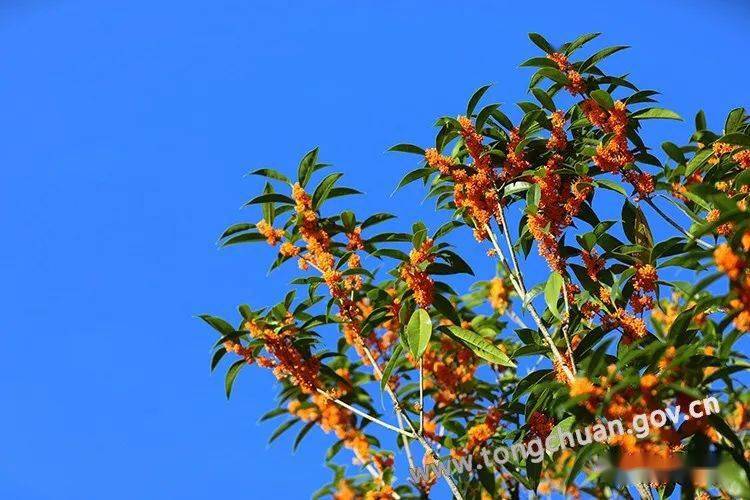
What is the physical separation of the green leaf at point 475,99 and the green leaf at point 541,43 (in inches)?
12.5

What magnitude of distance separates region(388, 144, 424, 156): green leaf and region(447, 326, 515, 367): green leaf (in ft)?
2.59

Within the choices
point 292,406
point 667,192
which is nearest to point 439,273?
point 667,192

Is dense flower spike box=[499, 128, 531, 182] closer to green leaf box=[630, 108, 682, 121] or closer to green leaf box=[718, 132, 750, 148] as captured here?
green leaf box=[630, 108, 682, 121]

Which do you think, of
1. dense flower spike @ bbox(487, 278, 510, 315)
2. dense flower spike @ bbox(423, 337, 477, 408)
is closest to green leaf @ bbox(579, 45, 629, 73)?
dense flower spike @ bbox(423, 337, 477, 408)

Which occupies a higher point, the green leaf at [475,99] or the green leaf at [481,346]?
the green leaf at [475,99]

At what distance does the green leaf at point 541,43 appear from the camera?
356cm

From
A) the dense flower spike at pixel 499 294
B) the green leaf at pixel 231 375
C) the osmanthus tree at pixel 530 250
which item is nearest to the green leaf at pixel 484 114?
the osmanthus tree at pixel 530 250

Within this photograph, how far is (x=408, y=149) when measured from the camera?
3535mm

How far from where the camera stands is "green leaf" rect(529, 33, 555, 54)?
3562 mm

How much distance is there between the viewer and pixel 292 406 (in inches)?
177

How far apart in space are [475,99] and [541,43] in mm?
411

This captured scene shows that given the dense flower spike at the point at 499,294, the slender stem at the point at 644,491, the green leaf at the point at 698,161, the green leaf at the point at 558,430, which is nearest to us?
the slender stem at the point at 644,491

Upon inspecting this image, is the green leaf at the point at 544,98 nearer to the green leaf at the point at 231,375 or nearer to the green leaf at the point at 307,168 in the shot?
the green leaf at the point at 307,168

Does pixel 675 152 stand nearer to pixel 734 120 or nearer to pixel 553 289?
pixel 734 120
